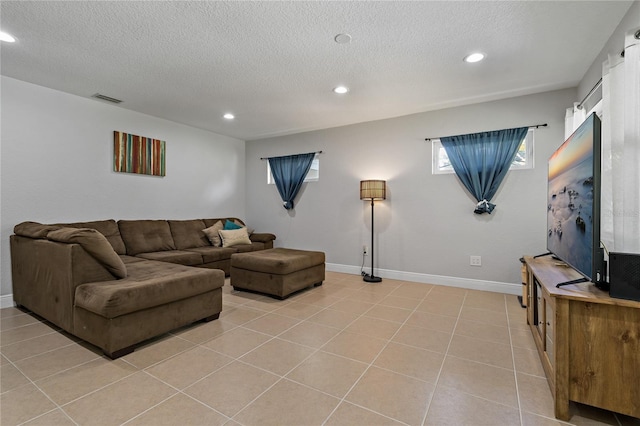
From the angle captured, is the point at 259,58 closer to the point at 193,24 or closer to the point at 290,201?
the point at 193,24

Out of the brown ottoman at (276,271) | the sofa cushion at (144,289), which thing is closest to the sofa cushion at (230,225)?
the brown ottoman at (276,271)

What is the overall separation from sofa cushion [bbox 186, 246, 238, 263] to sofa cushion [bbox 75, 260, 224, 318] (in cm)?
131

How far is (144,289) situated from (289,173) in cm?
354

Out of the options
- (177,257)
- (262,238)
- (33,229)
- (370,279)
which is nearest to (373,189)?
(370,279)

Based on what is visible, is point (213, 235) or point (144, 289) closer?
point (144, 289)

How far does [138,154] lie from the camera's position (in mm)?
4277

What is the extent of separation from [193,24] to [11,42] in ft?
5.42

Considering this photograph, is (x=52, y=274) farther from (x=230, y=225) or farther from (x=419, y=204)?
(x=419, y=204)

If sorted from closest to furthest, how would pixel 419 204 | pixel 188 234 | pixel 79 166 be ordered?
pixel 79 166 < pixel 419 204 < pixel 188 234

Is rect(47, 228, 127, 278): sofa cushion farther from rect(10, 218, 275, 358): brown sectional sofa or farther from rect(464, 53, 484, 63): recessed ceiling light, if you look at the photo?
rect(464, 53, 484, 63): recessed ceiling light

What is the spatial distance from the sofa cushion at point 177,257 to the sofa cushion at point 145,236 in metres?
0.12

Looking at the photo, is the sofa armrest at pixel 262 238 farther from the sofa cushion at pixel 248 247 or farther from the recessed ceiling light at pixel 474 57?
the recessed ceiling light at pixel 474 57

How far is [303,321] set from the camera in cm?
278

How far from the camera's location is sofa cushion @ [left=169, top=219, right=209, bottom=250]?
4.53 m
